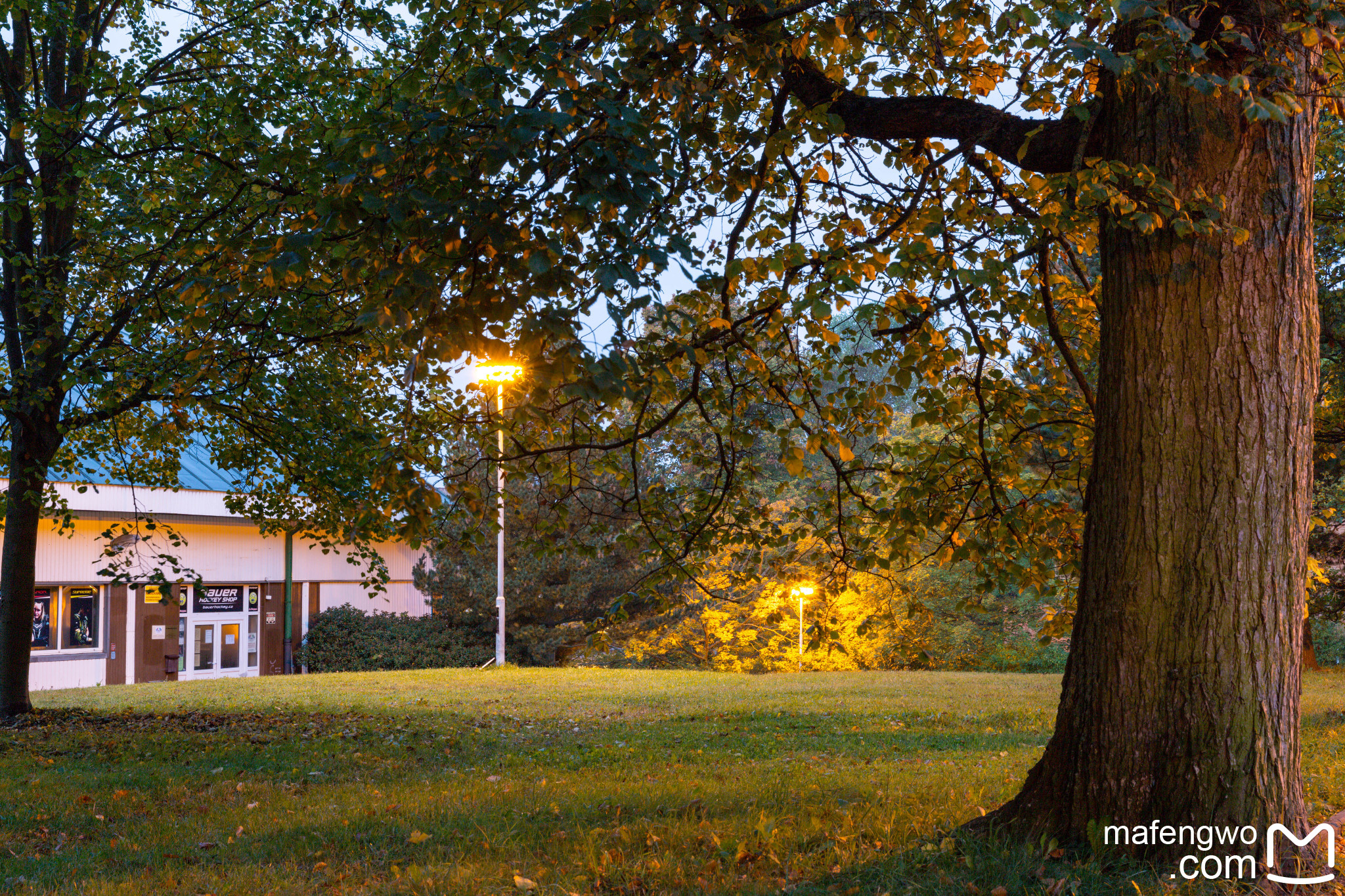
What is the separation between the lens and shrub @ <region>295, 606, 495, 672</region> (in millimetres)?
29203

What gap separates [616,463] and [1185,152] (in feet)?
11.0

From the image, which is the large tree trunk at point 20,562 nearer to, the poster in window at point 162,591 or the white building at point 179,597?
the poster in window at point 162,591

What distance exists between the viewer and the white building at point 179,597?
2338 centimetres

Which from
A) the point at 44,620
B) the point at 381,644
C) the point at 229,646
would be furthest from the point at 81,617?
the point at 381,644

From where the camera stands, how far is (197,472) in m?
26.5

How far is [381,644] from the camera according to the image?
29.7 m

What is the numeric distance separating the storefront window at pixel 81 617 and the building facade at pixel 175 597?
0.02 m

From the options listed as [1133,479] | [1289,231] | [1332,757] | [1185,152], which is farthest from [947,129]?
[1332,757]

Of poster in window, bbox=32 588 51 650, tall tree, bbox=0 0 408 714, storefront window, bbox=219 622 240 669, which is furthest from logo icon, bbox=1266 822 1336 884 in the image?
storefront window, bbox=219 622 240 669

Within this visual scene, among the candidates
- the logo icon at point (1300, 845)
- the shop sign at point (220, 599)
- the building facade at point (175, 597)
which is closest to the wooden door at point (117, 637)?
the building facade at point (175, 597)

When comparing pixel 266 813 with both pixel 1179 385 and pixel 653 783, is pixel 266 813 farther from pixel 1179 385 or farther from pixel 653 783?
pixel 1179 385

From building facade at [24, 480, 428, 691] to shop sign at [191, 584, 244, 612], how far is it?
32 millimetres

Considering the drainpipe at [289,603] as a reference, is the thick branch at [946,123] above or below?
above

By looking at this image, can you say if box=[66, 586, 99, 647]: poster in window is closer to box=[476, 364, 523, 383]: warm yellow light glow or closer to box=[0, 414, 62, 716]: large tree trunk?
box=[0, 414, 62, 716]: large tree trunk
